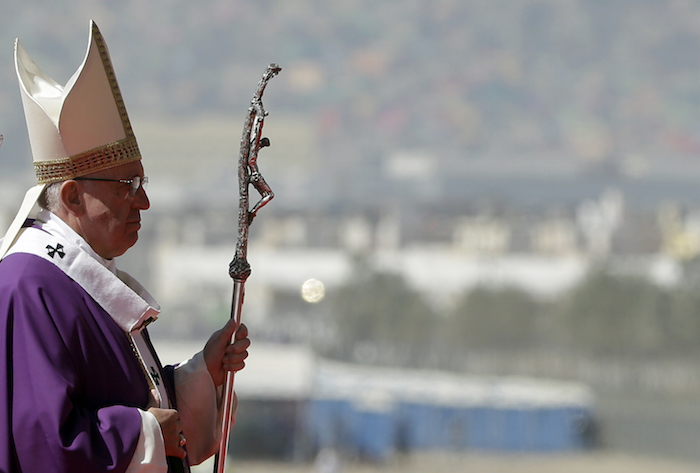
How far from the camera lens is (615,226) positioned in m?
42.6

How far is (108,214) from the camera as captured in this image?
147cm

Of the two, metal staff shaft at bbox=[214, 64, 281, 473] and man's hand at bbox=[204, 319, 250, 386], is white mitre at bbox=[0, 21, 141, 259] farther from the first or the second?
man's hand at bbox=[204, 319, 250, 386]

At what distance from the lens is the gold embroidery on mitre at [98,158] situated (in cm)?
147

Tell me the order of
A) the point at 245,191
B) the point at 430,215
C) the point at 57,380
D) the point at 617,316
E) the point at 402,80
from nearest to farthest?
1. the point at 57,380
2. the point at 245,191
3. the point at 617,316
4. the point at 430,215
5. the point at 402,80

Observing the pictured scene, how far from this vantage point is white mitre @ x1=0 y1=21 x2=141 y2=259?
4.84ft

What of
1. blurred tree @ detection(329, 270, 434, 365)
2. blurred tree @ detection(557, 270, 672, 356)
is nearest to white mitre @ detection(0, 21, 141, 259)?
blurred tree @ detection(329, 270, 434, 365)

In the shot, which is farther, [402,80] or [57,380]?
[402,80]

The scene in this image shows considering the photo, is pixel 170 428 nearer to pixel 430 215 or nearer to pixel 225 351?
pixel 225 351

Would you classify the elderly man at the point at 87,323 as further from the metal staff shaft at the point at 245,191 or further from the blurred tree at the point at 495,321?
the blurred tree at the point at 495,321

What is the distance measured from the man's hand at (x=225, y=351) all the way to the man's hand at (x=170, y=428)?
0.53 feet

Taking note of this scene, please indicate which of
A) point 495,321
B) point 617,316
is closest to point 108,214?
point 617,316

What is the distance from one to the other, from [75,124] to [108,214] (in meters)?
0.12

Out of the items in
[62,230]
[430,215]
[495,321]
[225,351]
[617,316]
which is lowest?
[225,351]

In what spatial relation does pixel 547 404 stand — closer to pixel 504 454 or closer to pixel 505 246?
pixel 504 454
